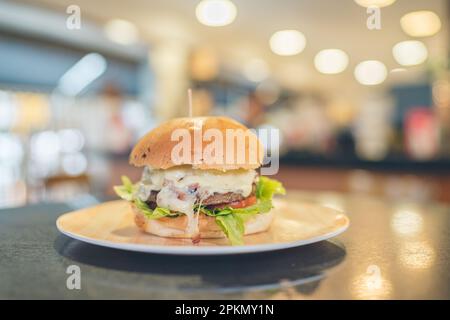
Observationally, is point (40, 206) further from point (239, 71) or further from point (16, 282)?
point (239, 71)

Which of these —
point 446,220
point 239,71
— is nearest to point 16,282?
point 446,220

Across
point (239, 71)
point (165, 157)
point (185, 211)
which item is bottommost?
point (185, 211)

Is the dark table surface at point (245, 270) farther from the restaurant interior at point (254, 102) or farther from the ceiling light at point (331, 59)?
the ceiling light at point (331, 59)

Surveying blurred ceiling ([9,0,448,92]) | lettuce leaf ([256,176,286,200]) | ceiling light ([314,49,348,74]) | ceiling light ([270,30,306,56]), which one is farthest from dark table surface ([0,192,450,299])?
ceiling light ([314,49,348,74])

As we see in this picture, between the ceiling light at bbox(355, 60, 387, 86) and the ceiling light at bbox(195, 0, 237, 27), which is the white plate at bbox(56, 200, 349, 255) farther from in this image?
the ceiling light at bbox(355, 60, 387, 86)

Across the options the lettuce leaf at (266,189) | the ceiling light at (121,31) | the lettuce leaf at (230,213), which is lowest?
the lettuce leaf at (230,213)

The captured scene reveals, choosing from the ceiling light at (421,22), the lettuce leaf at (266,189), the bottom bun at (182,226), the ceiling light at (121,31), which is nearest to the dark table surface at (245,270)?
the bottom bun at (182,226)
